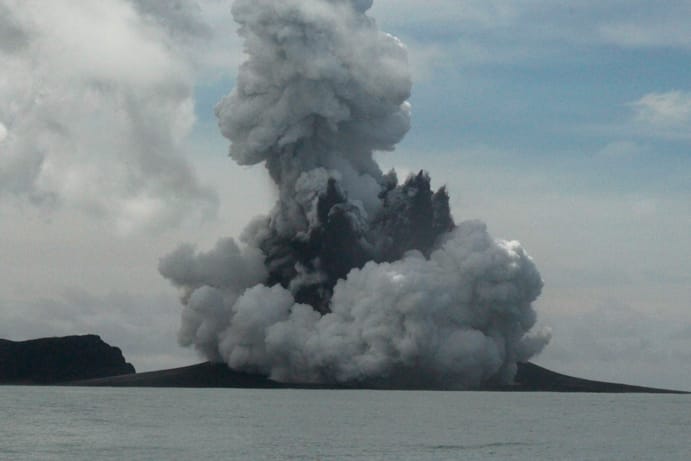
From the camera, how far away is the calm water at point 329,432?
10331 cm

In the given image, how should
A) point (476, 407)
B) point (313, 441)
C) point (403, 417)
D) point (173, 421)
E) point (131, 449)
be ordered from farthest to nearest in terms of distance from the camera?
1. point (476, 407)
2. point (403, 417)
3. point (173, 421)
4. point (313, 441)
5. point (131, 449)

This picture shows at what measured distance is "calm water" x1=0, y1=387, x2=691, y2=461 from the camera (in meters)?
103

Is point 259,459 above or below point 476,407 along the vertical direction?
below

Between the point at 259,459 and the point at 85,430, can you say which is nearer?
the point at 259,459

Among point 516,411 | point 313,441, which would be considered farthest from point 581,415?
point 313,441

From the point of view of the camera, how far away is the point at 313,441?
373 feet

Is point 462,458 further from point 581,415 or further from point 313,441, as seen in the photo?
point 581,415

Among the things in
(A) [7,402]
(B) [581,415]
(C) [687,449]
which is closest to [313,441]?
(C) [687,449]

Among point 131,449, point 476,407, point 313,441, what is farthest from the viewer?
point 476,407

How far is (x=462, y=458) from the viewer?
99875 millimetres

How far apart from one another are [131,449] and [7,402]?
101 m

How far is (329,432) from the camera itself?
124 m

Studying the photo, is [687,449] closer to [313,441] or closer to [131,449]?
[313,441]

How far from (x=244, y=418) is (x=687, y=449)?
5129 centimetres
